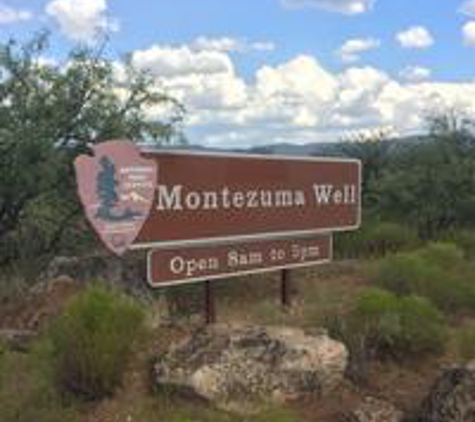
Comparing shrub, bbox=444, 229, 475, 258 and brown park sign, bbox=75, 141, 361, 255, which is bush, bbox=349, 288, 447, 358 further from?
shrub, bbox=444, 229, 475, 258

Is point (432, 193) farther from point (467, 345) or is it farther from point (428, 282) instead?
point (467, 345)

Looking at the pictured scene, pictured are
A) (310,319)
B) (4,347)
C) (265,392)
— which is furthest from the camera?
Answer: (310,319)

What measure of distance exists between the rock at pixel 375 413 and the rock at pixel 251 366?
43 centimetres

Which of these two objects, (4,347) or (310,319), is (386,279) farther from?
(4,347)

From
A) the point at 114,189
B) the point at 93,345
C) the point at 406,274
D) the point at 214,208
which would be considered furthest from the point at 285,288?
the point at 93,345

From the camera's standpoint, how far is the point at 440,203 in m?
20.9

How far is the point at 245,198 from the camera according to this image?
10.1 metres

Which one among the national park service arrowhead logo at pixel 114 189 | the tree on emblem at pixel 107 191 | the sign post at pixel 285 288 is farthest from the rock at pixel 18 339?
the sign post at pixel 285 288

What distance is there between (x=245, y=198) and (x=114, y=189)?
1779 mm

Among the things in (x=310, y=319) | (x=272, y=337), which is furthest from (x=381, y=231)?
(x=272, y=337)

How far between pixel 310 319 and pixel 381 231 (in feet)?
22.8

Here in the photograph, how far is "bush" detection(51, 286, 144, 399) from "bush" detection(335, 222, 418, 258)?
8551mm

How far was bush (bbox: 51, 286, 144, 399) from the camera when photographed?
7.81m

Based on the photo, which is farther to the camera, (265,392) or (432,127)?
(432,127)
